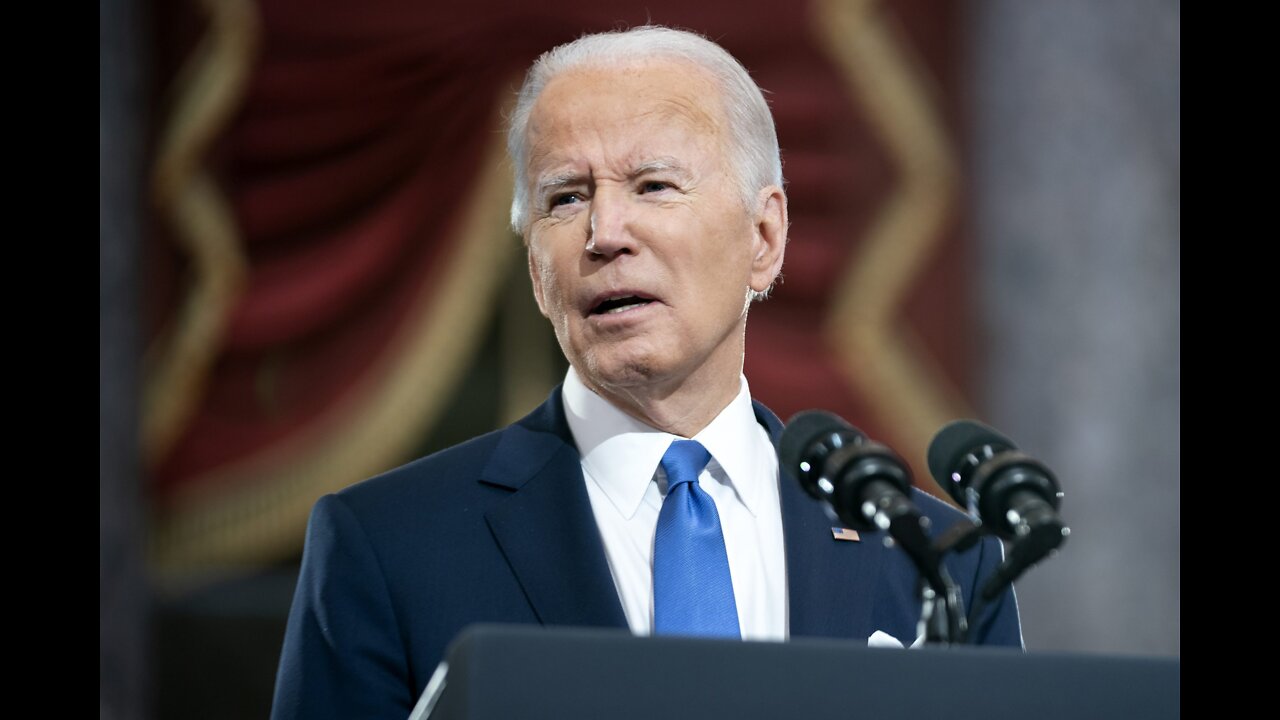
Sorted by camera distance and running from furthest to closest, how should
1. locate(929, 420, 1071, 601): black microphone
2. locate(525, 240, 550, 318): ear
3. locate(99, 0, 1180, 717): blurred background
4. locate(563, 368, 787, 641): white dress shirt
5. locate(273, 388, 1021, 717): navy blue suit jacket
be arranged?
1. locate(99, 0, 1180, 717): blurred background
2. locate(525, 240, 550, 318): ear
3. locate(563, 368, 787, 641): white dress shirt
4. locate(273, 388, 1021, 717): navy blue suit jacket
5. locate(929, 420, 1071, 601): black microphone

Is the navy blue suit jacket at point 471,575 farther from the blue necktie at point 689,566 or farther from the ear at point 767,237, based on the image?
the ear at point 767,237

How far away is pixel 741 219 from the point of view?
1996 millimetres

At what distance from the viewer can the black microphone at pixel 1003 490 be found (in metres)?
1.26

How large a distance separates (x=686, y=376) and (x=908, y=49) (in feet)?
7.47

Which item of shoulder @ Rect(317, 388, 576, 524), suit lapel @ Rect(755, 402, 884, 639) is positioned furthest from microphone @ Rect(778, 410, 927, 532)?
shoulder @ Rect(317, 388, 576, 524)

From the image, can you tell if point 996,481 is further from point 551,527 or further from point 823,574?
point 551,527

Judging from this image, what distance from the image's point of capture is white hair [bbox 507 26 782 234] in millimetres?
2000

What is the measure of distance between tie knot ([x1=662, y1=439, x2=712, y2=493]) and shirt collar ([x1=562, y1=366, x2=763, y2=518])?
11 millimetres

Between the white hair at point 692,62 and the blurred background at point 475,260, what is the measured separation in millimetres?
1802

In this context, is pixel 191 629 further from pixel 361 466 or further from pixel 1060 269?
pixel 1060 269

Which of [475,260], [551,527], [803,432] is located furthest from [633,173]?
[475,260]

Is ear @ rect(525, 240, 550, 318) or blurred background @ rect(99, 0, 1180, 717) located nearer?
ear @ rect(525, 240, 550, 318)

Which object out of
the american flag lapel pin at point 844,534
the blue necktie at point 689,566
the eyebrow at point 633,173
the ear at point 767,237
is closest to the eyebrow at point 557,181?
the eyebrow at point 633,173

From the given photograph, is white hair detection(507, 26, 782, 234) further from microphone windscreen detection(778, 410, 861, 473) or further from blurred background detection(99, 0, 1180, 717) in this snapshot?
blurred background detection(99, 0, 1180, 717)
